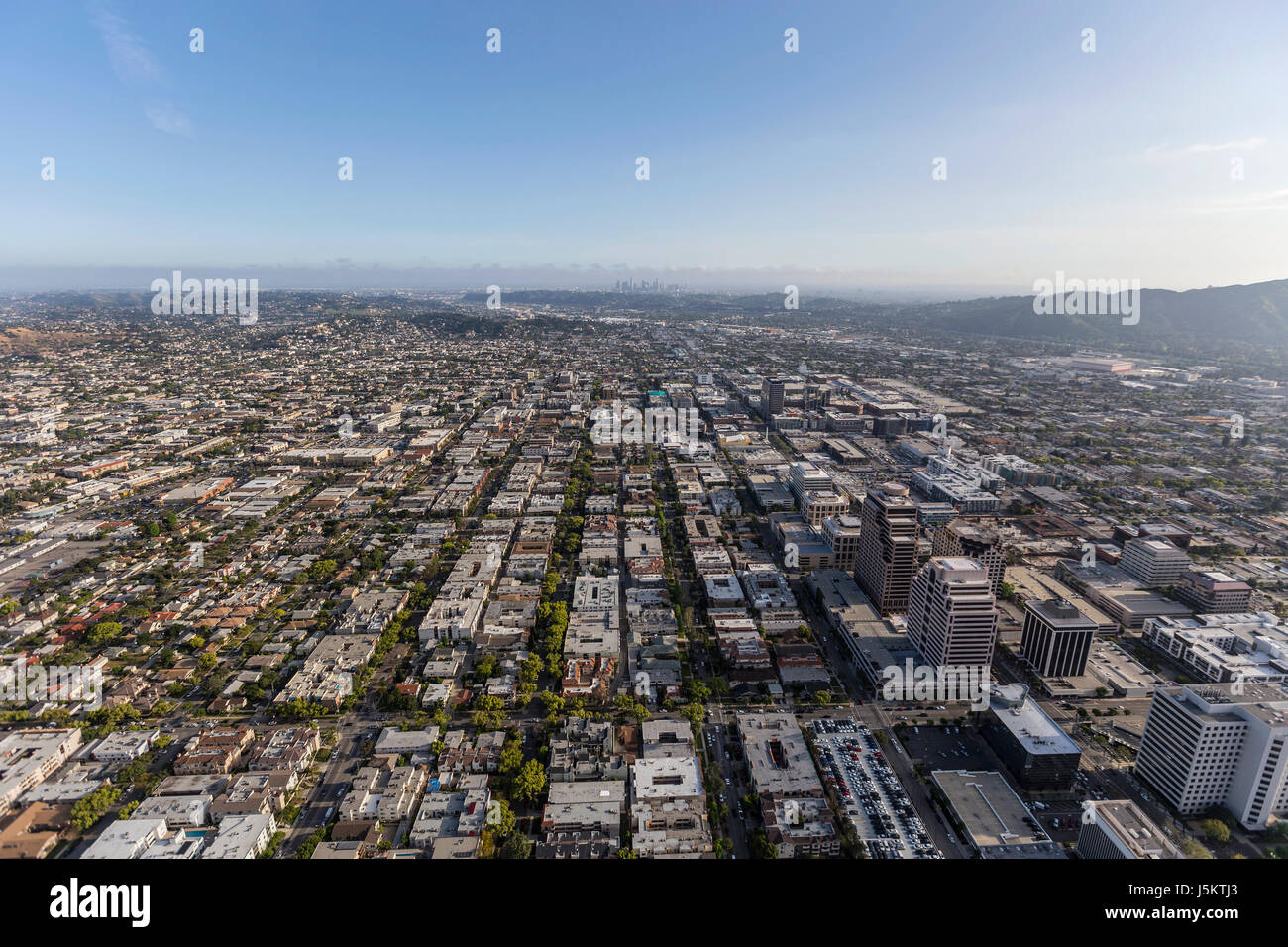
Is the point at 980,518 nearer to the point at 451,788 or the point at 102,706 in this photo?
the point at 451,788

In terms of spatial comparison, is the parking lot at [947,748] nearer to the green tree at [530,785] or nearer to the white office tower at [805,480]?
the green tree at [530,785]

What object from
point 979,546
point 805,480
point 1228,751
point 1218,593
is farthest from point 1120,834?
point 805,480

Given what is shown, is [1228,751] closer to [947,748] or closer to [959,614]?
[947,748]

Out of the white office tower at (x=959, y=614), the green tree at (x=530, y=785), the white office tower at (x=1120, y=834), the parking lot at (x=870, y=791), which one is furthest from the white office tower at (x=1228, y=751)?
the green tree at (x=530, y=785)

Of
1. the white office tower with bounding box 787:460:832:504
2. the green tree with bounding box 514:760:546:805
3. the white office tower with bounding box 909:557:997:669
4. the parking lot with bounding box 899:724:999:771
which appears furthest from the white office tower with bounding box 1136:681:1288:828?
the white office tower with bounding box 787:460:832:504

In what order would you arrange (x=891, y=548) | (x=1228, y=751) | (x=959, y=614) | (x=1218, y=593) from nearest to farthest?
1. (x=1228, y=751)
2. (x=959, y=614)
3. (x=891, y=548)
4. (x=1218, y=593)

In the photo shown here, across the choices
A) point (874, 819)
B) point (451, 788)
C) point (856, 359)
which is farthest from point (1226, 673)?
point (856, 359)

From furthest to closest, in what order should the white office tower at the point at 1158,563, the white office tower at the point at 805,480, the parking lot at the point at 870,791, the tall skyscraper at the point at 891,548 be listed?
the white office tower at the point at 805,480 → the white office tower at the point at 1158,563 → the tall skyscraper at the point at 891,548 → the parking lot at the point at 870,791
